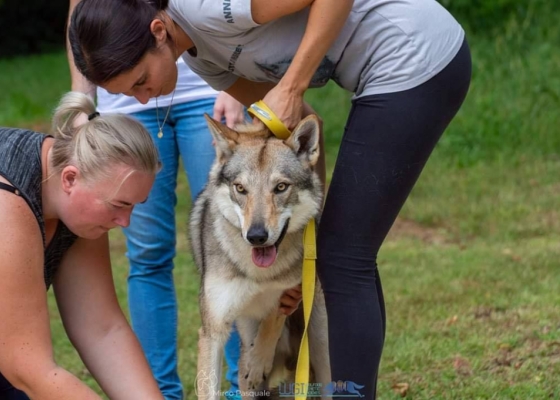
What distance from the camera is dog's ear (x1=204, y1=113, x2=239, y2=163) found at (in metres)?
3.38

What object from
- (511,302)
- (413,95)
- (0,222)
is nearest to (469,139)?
(511,302)

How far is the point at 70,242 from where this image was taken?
310cm

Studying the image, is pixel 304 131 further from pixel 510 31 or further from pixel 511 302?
pixel 510 31

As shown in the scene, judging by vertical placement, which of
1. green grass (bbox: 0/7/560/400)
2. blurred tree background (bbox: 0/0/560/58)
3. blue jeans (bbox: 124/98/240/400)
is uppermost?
blue jeans (bbox: 124/98/240/400)

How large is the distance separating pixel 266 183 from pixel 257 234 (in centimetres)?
23

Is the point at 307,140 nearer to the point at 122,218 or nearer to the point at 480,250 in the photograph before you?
the point at 122,218

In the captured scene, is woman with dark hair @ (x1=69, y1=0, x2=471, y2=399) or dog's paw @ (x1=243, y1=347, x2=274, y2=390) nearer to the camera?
woman with dark hair @ (x1=69, y1=0, x2=471, y2=399)

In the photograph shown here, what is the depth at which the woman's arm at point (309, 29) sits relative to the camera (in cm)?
A: 281

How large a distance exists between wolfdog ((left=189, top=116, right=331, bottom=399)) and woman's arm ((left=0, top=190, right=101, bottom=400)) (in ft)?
2.60

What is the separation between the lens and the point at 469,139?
923cm

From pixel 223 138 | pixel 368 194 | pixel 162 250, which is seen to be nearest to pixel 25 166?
pixel 223 138

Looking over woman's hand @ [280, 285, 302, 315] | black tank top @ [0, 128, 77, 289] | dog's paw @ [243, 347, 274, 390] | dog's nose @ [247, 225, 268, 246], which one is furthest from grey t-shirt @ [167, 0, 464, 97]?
dog's paw @ [243, 347, 274, 390]

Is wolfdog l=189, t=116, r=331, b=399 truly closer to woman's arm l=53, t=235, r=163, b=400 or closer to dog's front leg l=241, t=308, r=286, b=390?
dog's front leg l=241, t=308, r=286, b=390

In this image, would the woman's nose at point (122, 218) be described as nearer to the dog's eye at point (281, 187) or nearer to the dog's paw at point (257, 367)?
the dog's eye at point (281, 187)
